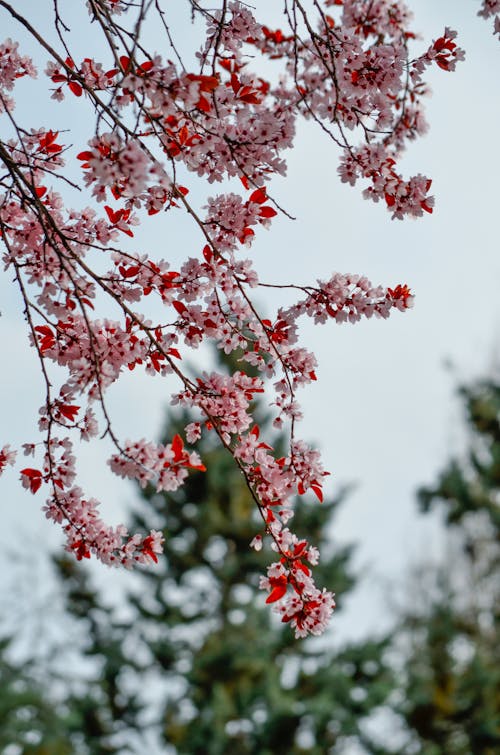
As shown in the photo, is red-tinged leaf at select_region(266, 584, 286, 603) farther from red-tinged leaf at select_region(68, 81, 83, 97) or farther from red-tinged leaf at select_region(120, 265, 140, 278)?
red-tinged leaf at select_region(68, 81, 83, 97)

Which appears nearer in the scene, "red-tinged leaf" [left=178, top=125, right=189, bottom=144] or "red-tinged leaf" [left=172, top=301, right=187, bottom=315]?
"red-tinged leaf" [left=178, top=125, right=189, bottom=144]

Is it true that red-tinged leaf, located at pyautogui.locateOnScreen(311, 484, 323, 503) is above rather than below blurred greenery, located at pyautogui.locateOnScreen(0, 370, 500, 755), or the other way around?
below

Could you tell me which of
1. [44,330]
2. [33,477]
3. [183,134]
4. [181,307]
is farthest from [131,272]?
[33,477]

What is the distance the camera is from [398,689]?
9023mm

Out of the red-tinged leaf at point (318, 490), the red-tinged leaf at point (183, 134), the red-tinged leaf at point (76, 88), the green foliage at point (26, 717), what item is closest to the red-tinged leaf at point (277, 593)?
the red-tinged leaf at point (318, 490)

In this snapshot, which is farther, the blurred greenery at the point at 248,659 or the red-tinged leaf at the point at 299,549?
the blurred greenery at the point at 248,659

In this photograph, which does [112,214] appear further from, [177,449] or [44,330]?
[177,449]

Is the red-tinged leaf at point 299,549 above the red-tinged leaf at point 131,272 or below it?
below

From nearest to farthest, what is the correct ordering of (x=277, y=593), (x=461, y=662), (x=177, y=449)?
(x=177, y=449) < (x=277, y=593) < (x=461, y=662)

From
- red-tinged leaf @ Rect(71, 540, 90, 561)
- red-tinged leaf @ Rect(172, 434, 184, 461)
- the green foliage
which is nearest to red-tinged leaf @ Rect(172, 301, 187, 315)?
red-tinged leaf @ Rect(172, 434, 184, 461)

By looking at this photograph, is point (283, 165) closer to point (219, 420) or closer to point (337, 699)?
point (219, 420)

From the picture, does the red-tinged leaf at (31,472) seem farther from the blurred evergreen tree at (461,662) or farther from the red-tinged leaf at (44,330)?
the blurred evergreen tree at (461,662)

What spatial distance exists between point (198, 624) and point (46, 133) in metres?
8.44

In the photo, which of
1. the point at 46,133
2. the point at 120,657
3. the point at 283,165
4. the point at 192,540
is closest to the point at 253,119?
the point at 283,165
